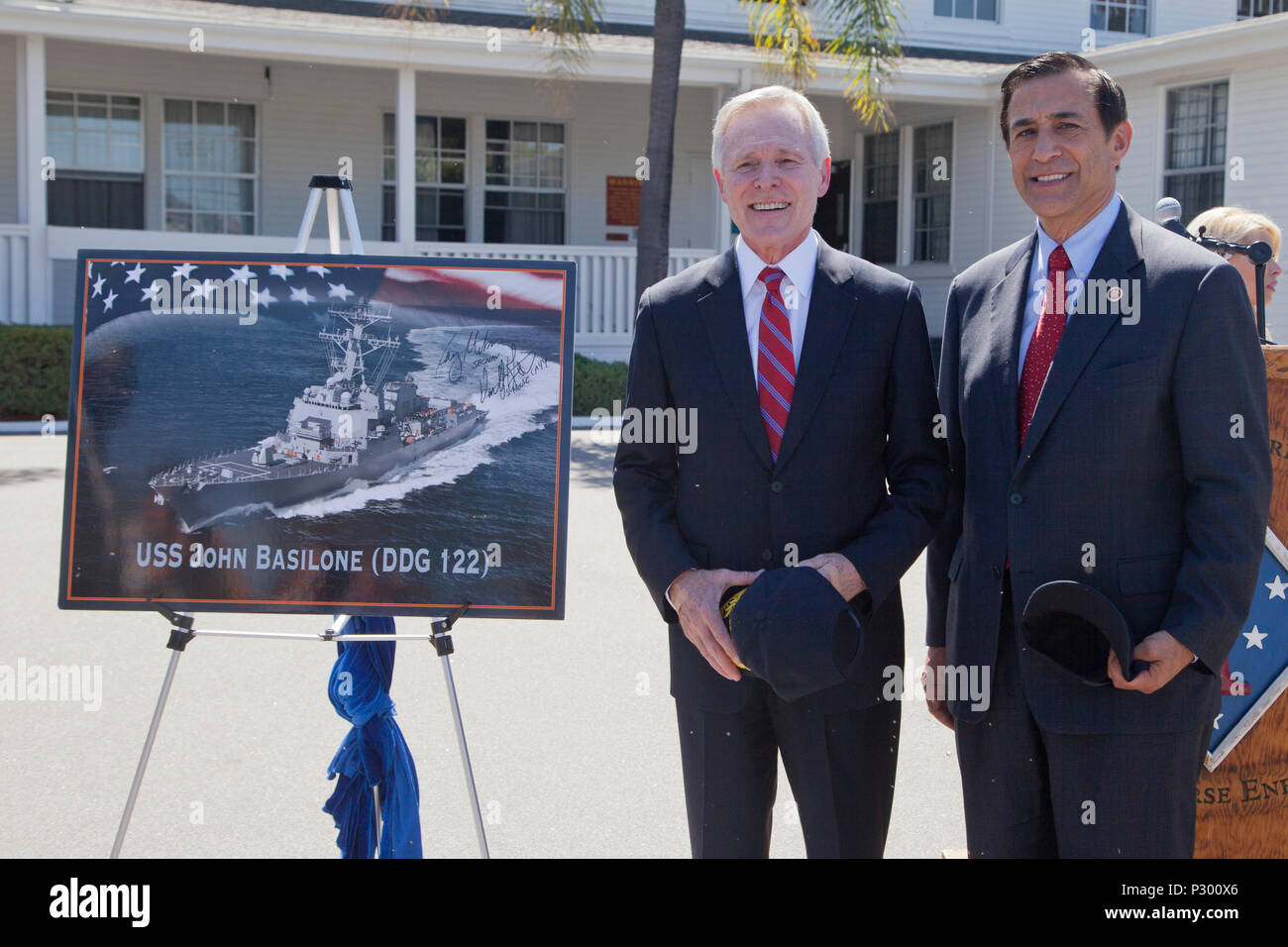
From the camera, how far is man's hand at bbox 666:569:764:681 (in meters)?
2.57

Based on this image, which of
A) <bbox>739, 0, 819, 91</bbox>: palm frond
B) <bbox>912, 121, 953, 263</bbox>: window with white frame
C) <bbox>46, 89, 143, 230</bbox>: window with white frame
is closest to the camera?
<bbox>739, 0, 819, 91</bbox>: palm frond

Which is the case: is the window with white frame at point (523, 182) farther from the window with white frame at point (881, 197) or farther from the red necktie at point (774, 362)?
the red necktie at point (774, 362)

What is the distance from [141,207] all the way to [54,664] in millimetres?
12936

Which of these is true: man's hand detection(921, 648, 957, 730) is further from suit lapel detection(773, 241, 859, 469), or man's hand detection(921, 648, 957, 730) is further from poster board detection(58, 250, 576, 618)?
poster board detection(58, 250, 576, 618)

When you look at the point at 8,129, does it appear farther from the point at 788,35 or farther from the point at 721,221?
the point at 788,35

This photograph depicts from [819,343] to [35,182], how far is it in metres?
14.5

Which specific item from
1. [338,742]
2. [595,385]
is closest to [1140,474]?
[338,742]

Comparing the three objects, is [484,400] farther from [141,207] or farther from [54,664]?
[141,207]

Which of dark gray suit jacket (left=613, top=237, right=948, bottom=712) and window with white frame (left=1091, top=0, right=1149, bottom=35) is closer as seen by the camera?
dark gray suit jacket (left=613, top=237, right=948, bottom=712)

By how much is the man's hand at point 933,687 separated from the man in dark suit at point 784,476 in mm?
130

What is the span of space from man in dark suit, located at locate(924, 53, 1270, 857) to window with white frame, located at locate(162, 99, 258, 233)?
16649mm

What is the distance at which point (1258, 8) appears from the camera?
21812mm

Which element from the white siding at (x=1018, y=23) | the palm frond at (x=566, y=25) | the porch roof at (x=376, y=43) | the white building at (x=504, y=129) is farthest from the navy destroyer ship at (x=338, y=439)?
the white siding at (x=1018, y=23)

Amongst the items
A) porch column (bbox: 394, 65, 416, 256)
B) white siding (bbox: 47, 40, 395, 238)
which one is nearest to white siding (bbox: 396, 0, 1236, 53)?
Result: white siding (bbox: 47, 40, 395, 238)
